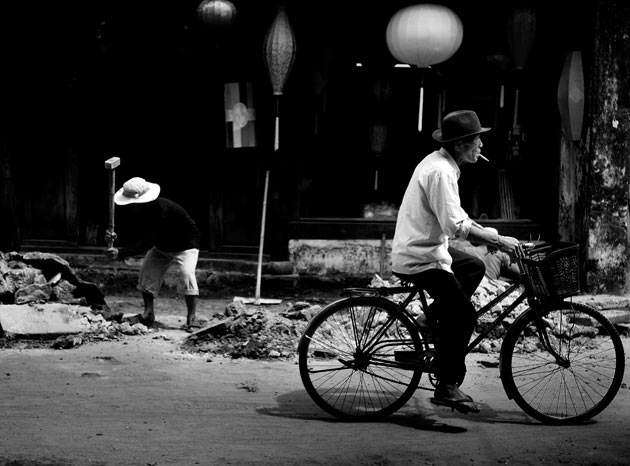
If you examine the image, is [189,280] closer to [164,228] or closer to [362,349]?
[164,228]

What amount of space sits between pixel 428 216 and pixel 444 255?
0.93ft

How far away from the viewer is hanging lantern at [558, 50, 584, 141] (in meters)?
11.0

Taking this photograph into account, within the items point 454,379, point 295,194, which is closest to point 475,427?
point 454,379

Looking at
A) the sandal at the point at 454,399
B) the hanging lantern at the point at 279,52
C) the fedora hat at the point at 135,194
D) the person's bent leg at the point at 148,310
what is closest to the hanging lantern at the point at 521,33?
the hanging lantern at the point at 279,52

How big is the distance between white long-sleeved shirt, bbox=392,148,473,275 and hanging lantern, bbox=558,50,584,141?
557cm

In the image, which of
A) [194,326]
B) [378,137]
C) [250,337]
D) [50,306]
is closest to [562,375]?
[250,337]

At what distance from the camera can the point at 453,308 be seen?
6012 millimetres

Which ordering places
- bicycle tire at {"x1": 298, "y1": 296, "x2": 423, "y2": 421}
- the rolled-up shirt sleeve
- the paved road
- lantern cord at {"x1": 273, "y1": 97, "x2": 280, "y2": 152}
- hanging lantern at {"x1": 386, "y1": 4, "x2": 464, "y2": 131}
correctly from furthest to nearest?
1. lantern cord at {"x1": 273, "y1": 97, "x2": 280, "y2": 152}
2. hanging lantern at {"x1": 386, "y1": 4, "x2": 464, "y2": 131}
3. bicycle tire at {"x1": 298, "y1": 296, "x2": 423, "y2": 421}
4. the rolled-up shirt sleeve
5. the paved road

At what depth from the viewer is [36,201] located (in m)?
12.7

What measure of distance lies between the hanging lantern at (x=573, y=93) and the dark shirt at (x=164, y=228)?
4847mm

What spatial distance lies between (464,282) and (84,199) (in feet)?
26.1

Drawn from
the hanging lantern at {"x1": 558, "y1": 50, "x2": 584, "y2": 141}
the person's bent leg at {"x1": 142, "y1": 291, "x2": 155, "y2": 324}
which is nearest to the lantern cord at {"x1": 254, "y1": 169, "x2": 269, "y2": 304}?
the person's bent leg at {"x1": 142, "y1": 291, "x2": 155, "y2": 324}

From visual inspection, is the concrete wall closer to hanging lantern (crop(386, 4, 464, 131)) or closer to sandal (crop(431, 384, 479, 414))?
hanging lantern (crop(386, 4, 464, 131))

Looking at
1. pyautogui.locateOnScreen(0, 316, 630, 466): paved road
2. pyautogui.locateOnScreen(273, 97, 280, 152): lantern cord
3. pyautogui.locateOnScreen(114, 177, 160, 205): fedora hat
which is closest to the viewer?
pyautogui.locateOnScreen(0, 316, 630, 466): paved road
